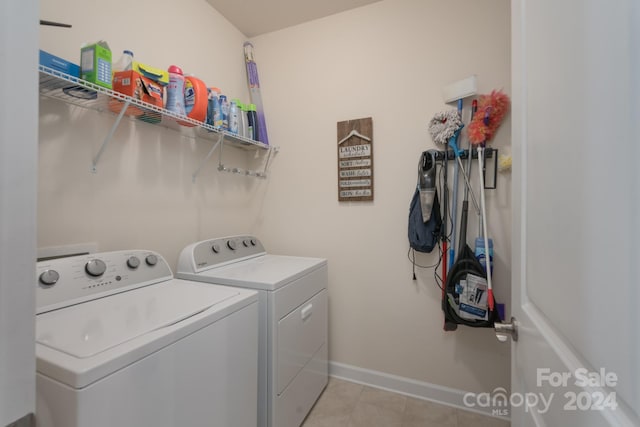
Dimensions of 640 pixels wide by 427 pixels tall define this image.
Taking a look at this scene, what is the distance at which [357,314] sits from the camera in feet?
6.51

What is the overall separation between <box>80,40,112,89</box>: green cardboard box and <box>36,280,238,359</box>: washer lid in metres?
0.86

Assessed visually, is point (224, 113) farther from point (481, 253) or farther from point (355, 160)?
point (481, 253)

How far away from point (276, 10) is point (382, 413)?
2.82m

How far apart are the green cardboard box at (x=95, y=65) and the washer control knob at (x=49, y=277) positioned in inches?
28.7

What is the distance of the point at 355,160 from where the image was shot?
1.96 m

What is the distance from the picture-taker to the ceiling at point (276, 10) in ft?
6.23

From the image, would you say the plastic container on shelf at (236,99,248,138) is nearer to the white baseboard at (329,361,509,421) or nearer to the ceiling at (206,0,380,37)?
the ceiling at (206,0,380,37)

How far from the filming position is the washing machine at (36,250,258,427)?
0.63 meters

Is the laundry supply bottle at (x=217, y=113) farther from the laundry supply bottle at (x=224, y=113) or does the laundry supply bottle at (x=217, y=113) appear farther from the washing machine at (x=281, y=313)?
the washing machine at (x=281, y=313)

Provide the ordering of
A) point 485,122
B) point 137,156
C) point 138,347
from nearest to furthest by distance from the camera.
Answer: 1. point 138,347
2. point 137,156
3. point 485,122

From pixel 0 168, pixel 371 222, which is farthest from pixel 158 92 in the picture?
pixel 371 222

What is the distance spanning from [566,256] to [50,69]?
1563mm

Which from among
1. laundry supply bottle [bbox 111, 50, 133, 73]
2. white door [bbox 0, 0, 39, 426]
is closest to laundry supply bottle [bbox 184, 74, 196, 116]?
laundry supply bottle [bbox 111, 50, 133, 73]

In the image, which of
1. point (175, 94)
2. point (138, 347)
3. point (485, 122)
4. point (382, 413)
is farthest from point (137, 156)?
point (382, 413)
